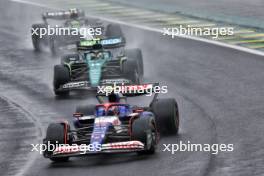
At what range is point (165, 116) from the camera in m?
19.0

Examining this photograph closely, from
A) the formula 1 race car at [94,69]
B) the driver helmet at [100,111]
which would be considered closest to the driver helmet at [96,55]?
the formula 1 race car at [94,69]

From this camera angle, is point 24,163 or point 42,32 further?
point 42,32

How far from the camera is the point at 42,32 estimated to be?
34.0m

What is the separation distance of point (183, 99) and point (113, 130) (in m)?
6.25

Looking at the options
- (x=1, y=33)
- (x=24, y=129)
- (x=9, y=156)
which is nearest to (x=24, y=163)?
(x=9, y=156)

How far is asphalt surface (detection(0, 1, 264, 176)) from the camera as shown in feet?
55.1

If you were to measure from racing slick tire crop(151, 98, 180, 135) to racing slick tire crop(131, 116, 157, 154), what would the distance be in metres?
1.31

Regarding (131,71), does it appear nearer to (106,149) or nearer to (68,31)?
(68,31)

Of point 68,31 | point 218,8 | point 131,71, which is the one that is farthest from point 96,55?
point 218,8

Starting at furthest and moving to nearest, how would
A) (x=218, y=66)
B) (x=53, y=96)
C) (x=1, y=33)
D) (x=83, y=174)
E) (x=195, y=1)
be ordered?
(x=195, y=1) → (x=1, y=33) → (x=218, y=66) → (x=53, y=96) → (x=83, y=174)

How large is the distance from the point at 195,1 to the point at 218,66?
55.3 feet

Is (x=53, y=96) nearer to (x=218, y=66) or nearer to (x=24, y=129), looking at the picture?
(x=24, y=129)

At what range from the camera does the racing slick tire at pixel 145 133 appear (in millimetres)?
17266

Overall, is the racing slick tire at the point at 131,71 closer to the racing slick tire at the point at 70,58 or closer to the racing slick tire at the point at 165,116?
the racing slick tire at the point at 70,58
